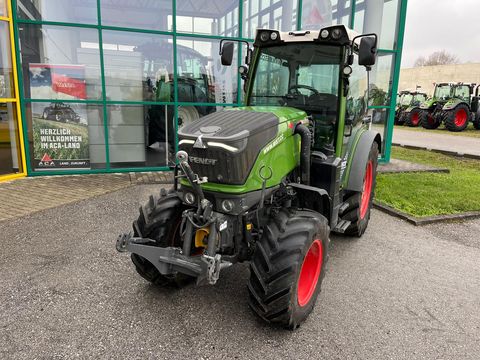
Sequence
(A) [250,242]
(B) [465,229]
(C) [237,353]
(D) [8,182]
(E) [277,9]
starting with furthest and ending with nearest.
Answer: (E) [277,9] < (D) [8,182] < (B) [465,229] < (A) [250,242] < (C) [237,353]

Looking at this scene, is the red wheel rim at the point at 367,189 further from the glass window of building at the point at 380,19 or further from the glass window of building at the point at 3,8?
the glass window of building at the point at 3,8

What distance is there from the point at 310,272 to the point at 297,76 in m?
1.99

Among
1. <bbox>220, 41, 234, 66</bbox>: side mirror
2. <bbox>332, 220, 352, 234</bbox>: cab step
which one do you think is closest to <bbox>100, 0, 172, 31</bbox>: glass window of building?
<bbox>220, 41, 234, 66</bbox>: side mirror

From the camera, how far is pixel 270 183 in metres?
3.04

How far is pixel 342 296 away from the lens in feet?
11.1

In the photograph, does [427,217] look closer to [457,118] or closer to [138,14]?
[138,14]

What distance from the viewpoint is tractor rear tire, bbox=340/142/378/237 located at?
4.41m

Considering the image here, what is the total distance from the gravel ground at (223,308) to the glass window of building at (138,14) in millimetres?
4555

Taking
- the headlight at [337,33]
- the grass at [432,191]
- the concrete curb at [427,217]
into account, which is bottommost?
the concrete curb at [427,217]

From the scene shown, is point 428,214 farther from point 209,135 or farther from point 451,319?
point 209,135

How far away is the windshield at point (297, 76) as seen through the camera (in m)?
3.79

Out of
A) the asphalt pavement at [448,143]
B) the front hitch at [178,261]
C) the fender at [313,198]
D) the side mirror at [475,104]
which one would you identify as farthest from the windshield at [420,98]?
the front hitch at [178,261]

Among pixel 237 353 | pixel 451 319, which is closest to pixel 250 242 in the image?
pixel 237 353

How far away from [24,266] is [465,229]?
17.7 ft
